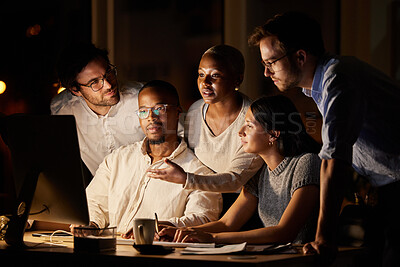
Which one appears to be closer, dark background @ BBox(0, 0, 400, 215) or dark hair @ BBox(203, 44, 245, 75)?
dark hair @ BBox(203, 44, 245, 75)

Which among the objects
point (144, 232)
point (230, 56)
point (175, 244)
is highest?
point (230, 56)

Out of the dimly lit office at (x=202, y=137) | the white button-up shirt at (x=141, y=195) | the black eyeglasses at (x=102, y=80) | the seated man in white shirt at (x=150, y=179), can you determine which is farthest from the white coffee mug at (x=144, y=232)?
the black eyeglasses at (x=102, y=80)

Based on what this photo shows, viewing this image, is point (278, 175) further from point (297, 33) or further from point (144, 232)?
point (144, 232)

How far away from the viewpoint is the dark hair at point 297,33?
2514 mm

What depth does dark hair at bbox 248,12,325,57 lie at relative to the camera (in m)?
2.51

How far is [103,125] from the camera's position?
383cm

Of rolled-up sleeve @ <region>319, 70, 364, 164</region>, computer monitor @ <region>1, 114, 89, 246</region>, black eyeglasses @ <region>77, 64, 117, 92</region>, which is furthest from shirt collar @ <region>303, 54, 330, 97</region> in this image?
black eyeglasses @ <region>77, 64, 117, 92</region>

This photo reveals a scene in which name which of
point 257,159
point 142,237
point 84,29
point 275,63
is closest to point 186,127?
point 257,159

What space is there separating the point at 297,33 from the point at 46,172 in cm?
117

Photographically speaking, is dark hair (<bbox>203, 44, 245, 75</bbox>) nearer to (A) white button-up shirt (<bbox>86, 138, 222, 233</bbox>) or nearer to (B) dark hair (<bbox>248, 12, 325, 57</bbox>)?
(A) white button-up shirt (<bbox>86, 138, 222, 233</bbox>)

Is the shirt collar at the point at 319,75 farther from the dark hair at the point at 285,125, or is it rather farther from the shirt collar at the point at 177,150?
the shirt collar at the point at 177,150

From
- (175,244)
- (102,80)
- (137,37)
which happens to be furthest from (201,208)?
(137,37)

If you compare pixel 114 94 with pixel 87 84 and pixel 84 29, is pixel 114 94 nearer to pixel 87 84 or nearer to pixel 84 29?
pixel 87 84

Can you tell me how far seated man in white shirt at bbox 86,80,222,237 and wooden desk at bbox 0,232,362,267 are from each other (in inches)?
28.1
